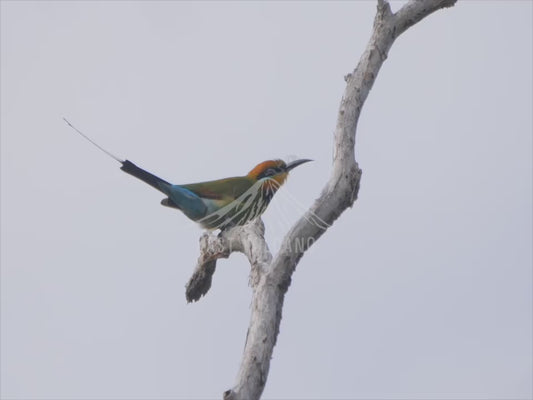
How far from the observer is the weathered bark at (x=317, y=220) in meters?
4.30

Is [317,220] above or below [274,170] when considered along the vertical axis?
below

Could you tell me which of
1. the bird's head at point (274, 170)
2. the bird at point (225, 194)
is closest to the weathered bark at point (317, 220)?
the bird at point (225, 194)

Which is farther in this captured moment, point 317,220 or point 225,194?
point 225,194

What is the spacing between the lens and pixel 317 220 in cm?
473

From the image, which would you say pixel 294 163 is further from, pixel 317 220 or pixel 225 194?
pixel 317 220

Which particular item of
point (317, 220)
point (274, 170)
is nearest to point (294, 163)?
point (274, 170)

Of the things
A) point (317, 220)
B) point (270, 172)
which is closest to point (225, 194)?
point (270, 172)

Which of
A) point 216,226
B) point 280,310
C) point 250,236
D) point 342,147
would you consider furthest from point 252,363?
point 216,226

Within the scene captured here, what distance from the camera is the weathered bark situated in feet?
14.1

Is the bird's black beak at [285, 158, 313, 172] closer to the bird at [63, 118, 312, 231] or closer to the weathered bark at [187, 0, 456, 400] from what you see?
the bird at [63, 118, 312, 231]

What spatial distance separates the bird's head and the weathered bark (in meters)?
1.55

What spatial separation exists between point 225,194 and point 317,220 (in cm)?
235

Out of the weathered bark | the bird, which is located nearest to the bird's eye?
the bird

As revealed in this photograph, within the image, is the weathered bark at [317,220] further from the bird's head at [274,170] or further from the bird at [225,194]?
the bird's head at [274,170]
